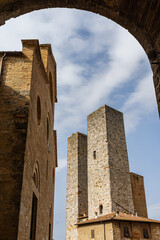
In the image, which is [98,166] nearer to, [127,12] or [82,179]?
[82,179]

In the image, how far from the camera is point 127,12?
416cm

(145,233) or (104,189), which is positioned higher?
(104,189)

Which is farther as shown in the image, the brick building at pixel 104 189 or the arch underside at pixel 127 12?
the brick building at pixel 104 189

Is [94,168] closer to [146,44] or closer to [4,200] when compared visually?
[4,200]

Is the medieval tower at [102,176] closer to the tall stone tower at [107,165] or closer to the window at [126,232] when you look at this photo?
the tall stone tower at [107,165]

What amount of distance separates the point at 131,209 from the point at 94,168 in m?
4.59

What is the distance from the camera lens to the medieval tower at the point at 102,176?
2023cm

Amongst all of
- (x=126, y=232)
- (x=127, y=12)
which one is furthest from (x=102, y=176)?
(x=127, y=12)

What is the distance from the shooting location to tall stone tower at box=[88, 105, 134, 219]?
20.0 metres

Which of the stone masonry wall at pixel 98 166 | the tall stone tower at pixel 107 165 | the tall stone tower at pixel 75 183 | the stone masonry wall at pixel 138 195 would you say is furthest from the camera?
the stone masonry wall at pixel 138 195

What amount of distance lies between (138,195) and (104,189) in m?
6.11

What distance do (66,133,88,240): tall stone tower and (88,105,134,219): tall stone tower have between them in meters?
3.23

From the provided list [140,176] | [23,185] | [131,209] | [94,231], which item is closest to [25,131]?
[23,185]

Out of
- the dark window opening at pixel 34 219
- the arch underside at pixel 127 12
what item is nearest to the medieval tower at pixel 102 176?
the dark window opening at pixel 34 219
